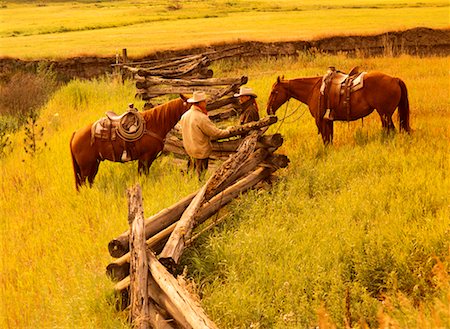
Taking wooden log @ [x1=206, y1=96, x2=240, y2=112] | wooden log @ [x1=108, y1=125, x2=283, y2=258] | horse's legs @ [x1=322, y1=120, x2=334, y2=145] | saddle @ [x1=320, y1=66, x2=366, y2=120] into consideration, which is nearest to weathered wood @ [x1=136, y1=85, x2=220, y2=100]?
wooden log @ [x1=206, y1=96, x2=240, y2=112]

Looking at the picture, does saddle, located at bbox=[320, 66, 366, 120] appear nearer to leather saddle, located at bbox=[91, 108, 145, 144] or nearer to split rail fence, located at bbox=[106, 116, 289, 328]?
split rail fence, located at bbox=[106, 116, 289, 328]

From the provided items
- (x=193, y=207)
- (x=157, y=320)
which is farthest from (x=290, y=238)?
(x=157, y=320)

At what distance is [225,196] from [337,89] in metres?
3.48

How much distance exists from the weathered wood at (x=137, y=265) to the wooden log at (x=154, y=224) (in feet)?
0.65

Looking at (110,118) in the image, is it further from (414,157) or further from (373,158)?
(414,157)

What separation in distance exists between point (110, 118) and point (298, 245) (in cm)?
433

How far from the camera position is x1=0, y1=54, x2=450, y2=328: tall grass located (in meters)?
4.54

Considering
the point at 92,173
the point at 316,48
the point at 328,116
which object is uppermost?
the point at 316,48

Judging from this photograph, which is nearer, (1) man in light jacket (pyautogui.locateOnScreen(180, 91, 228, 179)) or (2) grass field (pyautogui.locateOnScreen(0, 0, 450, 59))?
(1) man in light jacket (pyautogui.locateOnScreen(180, 91, 228, 179))

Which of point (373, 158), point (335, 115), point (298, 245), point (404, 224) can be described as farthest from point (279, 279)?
point (335, 115)

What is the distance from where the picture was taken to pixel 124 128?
809 cm

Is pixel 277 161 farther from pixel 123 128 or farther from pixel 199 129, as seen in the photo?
pixel 123 128

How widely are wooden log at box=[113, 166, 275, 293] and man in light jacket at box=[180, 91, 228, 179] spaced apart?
798mm

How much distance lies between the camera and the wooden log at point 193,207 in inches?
202
